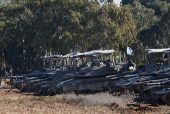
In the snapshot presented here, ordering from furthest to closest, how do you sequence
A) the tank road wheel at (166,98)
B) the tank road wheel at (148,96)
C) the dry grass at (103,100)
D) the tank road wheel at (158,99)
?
the dry grass at (103,100), the tank road wheel at (148,96), the tank road wheel at (158,99), the tank road wheel at (166,98)

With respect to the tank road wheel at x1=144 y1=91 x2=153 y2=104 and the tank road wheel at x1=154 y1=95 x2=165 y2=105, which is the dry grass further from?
the tank road wheel at x1=154 y1=95 x2=165 y2=105

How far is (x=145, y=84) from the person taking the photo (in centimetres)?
1370

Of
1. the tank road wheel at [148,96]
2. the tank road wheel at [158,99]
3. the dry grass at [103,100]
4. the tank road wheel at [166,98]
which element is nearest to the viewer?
the tank road wheel at [166,98]

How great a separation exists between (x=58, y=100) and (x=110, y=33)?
1768 cm

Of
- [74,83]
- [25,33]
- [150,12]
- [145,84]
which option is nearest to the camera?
[145,84]

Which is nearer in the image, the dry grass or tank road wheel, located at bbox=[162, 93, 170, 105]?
tank road wheel, located at bbox=[162, 93, 170, 105]

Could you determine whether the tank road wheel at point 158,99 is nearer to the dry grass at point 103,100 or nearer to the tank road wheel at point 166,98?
the tank road wheel at point 166,98

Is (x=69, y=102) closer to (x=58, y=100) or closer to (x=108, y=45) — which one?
(x=58, y=100)

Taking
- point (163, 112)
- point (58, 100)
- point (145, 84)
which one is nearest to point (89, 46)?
point (58, 100)

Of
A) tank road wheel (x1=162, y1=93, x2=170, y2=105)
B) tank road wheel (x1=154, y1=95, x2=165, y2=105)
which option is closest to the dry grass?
tank road wheel (x1=154, y1=95, x2=165, y2=105)

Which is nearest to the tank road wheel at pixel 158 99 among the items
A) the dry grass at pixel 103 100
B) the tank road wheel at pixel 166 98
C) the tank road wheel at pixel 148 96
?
the tank road wheel at pixel 166 98

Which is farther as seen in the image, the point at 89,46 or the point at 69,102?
the point at 89,46

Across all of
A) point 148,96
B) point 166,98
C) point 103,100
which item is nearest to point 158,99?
point 166,98

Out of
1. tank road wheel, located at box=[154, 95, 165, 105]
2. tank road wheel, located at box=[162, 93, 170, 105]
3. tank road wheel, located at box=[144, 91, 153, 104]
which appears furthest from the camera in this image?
tank road wheel, located at box=[144, 91, 153, 104]
